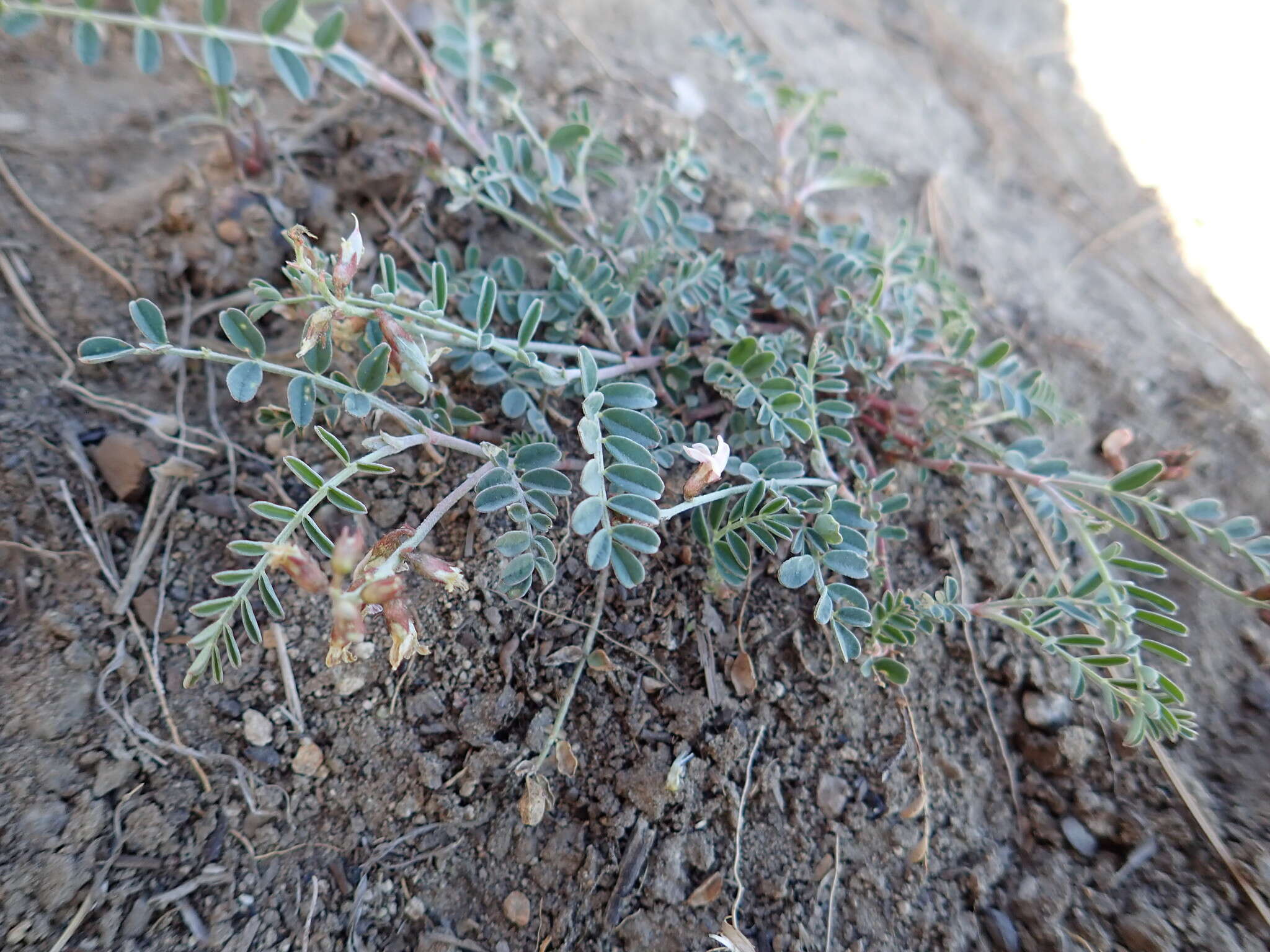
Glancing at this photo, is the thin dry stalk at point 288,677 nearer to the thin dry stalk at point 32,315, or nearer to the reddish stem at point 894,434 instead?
Result: the thin dry stalk at point 32,315

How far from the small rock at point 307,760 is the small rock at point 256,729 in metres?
0.06

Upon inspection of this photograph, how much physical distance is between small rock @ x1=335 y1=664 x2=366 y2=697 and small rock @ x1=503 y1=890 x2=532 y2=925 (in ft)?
1.55

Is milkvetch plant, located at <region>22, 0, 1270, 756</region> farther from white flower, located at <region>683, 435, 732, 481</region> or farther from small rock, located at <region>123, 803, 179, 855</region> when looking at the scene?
small rock, located at <region>123, 803, 179, 855</region>

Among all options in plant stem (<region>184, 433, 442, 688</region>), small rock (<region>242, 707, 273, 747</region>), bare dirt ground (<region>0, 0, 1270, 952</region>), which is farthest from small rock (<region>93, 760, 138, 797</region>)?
plant stem (<region>184, 433, 442, 688</region>)

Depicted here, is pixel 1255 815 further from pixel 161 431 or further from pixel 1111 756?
pixel 161 431

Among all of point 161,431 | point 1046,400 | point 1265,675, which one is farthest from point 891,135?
point 161,431

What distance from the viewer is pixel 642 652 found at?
65.0 inches

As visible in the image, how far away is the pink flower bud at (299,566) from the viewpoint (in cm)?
115

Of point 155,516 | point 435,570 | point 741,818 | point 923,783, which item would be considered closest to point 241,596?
point 435,570

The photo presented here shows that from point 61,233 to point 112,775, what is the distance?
4.00ft

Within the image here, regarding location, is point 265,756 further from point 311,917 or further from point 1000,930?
point 1000,930

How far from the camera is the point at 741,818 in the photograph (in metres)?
1.57

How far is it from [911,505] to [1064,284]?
128 cm

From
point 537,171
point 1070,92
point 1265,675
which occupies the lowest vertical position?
point 537,171
